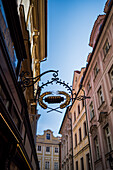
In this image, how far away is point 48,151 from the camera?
1736 inches

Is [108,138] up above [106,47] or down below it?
below

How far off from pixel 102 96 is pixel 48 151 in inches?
1354

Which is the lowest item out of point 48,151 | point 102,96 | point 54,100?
point 54,100

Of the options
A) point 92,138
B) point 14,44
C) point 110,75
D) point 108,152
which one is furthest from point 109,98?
point 14,44

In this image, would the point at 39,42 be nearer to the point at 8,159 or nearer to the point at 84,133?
the point at 84,133

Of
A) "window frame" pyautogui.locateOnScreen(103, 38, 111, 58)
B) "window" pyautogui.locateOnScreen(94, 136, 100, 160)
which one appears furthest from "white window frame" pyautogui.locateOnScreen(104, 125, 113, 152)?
"window frame" pyautogui.locateOnScreen(103, 38, 111, 58)

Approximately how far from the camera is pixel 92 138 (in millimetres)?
15406

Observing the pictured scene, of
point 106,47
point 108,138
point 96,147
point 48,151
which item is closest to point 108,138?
point 108,138

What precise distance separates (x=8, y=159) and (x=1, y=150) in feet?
1.39

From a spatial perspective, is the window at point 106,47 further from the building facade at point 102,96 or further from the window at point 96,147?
the window at point 96,147

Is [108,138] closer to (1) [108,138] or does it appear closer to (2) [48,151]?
(1) [108,138]

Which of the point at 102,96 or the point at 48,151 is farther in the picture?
the point at 48,151

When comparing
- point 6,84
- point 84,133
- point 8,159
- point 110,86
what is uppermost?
point 110,86

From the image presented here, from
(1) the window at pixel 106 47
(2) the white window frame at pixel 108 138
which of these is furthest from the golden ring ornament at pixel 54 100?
(1) the window at pixel 106 47
